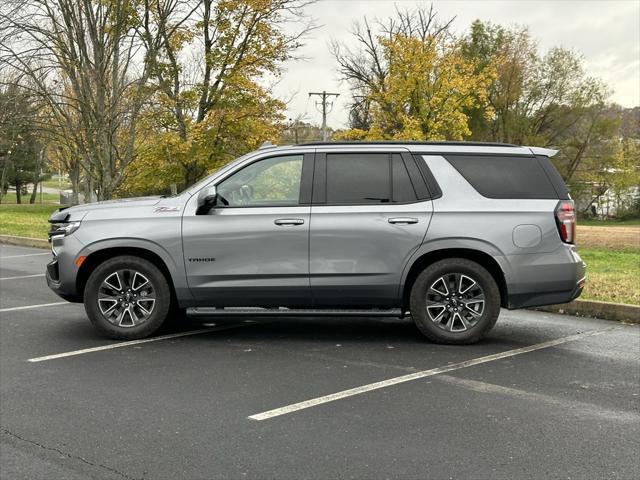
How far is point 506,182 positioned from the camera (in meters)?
6.76

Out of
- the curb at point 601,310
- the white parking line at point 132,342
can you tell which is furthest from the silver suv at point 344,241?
the curb at point 601,310

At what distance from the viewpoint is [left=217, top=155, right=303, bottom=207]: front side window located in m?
6.78

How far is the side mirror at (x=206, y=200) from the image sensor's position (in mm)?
6609

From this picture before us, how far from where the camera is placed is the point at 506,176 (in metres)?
6.78

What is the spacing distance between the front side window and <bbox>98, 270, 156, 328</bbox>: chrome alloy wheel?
1.20 m

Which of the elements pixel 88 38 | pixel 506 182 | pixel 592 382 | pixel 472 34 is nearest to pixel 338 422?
pixel 592 382

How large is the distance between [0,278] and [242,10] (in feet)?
64.5

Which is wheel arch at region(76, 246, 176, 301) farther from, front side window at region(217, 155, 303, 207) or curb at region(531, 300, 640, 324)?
curb at region(531, 300, 640, 324)

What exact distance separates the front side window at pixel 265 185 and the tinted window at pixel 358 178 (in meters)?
0.34

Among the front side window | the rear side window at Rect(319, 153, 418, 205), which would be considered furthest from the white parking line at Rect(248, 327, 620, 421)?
the front side window

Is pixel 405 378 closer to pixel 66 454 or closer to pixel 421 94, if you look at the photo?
pixel 66 454

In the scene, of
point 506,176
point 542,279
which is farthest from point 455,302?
point 506,176

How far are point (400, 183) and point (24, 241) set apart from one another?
Answer: 14940 mm

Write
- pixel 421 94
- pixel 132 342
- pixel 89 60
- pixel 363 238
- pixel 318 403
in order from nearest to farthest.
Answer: pixel 318 403
pixel 363 238
pixel 132 342
pixel 89 60
pixel 421 94
